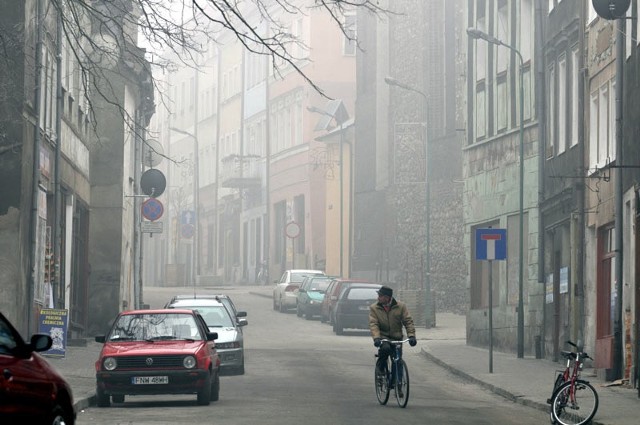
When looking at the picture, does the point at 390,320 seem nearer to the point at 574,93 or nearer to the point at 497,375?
the point at 497,375

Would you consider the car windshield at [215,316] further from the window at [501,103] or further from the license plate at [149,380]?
the window at [501,103]

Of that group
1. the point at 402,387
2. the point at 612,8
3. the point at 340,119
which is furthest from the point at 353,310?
the point at 340,119

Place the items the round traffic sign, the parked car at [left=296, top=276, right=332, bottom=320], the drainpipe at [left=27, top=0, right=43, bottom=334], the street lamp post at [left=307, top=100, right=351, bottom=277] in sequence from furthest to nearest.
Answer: the street lamp post at [left=307, top=100, right=351, bottom=277] < the parked car at [left=296, top=276, right=332, bottom=320] < the round traffic sign < the drainpipe at [left=27, top=0, right=43, bottom=334]

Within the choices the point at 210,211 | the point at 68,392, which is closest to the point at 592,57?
the point at 68,392

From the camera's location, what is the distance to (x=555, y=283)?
35094 mm

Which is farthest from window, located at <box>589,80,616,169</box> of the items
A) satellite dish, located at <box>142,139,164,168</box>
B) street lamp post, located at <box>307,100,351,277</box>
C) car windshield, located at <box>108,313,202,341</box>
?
street lamp post, located at <box>307,100,351,277</box>

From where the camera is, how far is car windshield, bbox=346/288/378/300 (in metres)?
46.3

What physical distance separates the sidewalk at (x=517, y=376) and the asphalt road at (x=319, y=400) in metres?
0.29

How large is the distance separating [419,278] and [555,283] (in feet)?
85.9

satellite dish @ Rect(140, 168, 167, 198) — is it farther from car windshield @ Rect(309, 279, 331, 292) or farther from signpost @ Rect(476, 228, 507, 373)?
signpost @ Rect(476, 228, 507, 373)

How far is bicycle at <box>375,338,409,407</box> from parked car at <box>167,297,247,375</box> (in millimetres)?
6752

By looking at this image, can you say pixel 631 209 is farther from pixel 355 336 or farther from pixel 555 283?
pixel 355 336

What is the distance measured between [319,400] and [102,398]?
3.10 metres

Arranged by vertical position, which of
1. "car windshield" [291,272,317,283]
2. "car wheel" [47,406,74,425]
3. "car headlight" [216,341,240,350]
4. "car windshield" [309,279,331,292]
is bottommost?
"car headlight" [216,341,240,350]
